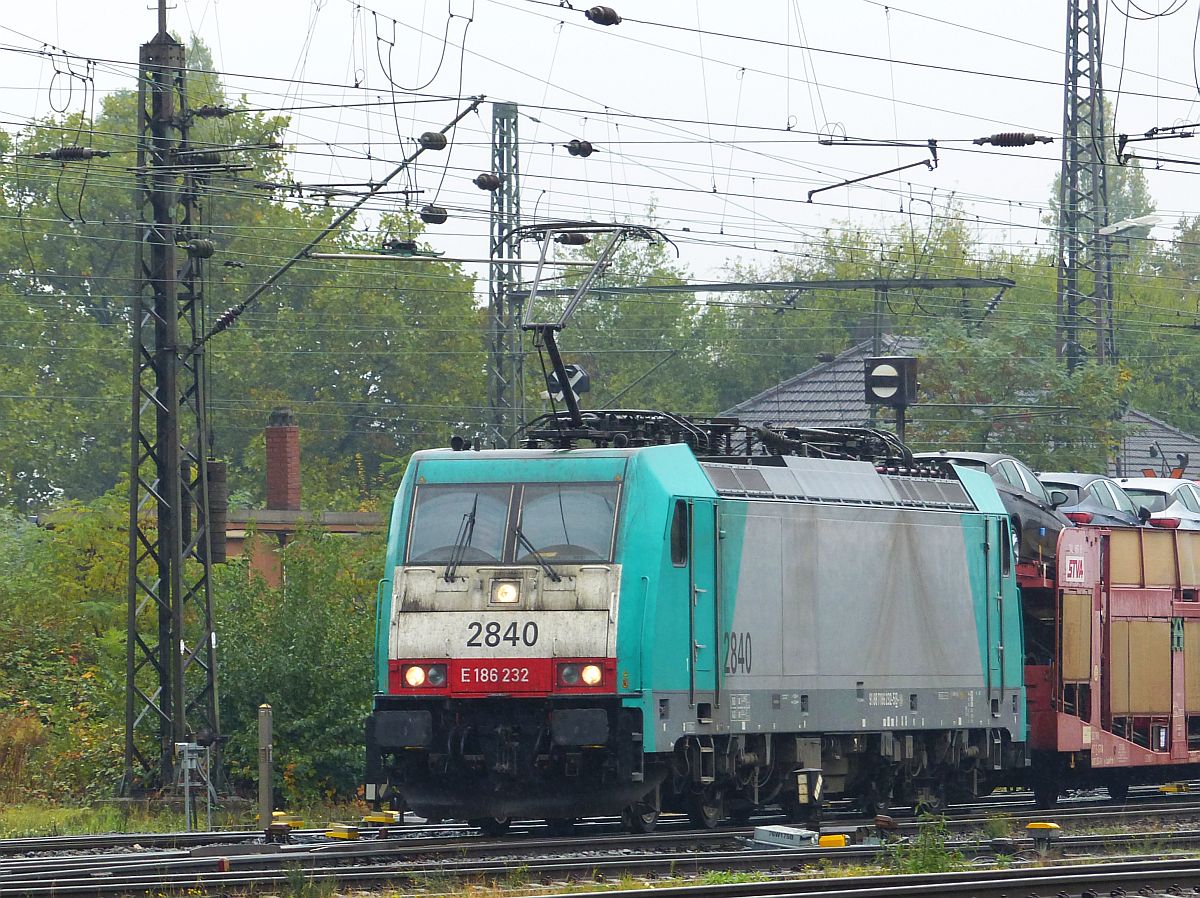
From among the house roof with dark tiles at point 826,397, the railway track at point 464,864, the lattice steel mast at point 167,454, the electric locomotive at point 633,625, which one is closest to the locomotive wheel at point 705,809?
the electric locomotive at point 633,625

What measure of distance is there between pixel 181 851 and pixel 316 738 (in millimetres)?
6892

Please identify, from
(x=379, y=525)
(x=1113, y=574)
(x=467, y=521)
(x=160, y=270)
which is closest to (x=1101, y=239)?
(x=379, y=525)

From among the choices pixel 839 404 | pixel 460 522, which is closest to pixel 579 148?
pixel 460 522

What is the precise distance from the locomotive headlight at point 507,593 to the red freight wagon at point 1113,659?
7625mm

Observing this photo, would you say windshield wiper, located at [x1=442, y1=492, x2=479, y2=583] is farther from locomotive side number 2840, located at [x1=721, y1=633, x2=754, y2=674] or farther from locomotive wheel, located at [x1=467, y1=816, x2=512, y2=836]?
locomotive side number 2840, located at [x1=721, y1=633, x2=754, y2=674]

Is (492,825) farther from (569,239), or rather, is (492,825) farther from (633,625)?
(569,239)

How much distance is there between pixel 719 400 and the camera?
8219cm

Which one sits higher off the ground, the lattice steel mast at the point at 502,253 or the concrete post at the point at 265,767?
the lattice steel mast at the point at 502,253

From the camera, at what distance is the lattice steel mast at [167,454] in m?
22.1

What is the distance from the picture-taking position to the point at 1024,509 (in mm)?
22734

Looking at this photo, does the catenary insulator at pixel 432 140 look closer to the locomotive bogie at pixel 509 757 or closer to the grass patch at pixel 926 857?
the locomotive bogie at pixel 509 757

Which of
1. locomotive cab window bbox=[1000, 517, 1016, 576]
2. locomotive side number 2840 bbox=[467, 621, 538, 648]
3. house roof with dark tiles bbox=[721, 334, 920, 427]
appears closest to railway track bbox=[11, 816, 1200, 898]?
locomotive side number 2840 bbox=[467, 621, 538, 648]

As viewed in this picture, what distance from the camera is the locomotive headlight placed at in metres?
16.2

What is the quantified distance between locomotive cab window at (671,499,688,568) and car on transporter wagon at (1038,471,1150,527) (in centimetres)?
846
